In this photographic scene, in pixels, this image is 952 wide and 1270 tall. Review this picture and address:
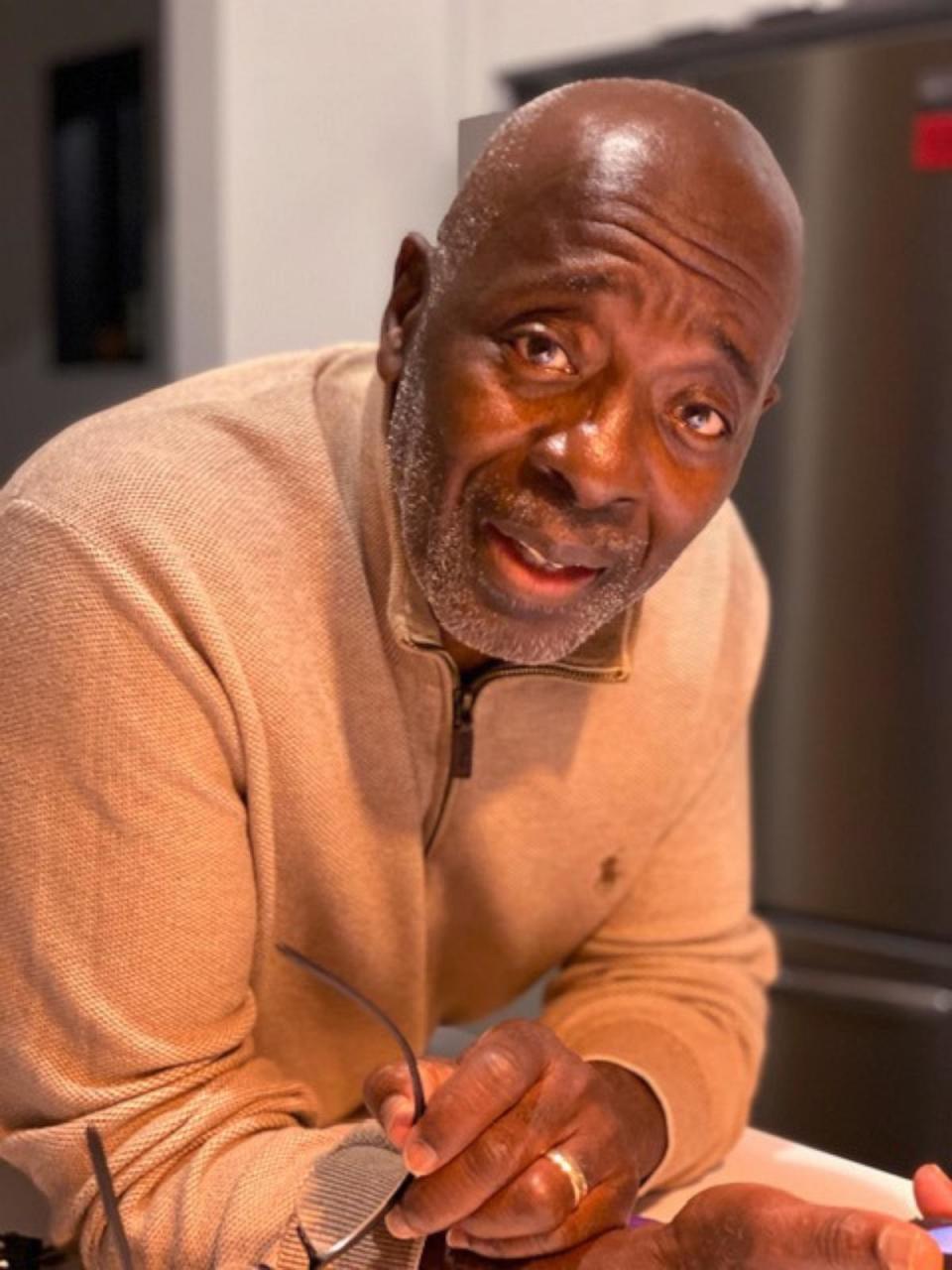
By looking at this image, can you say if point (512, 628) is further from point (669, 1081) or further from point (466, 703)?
point (669, 1081)

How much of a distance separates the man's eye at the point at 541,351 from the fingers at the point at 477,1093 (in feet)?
0.80

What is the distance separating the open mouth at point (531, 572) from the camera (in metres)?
0.60

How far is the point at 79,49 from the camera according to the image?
710mm

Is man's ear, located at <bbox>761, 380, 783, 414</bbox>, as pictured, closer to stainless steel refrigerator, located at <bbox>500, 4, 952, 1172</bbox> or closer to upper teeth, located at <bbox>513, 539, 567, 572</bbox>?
upper teeth, located at <bbox>513, 539, 567, 572</bbox>

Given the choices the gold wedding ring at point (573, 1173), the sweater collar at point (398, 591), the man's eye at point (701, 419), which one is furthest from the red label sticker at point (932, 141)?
Answer: the gold wedding ring at point (573, 1173)

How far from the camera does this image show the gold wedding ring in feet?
1.95

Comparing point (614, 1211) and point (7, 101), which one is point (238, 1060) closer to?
point (614, 1211)

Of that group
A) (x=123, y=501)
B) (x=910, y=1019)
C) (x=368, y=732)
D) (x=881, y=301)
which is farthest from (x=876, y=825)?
(x=123, y=501)

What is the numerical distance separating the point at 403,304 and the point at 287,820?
0.23 m

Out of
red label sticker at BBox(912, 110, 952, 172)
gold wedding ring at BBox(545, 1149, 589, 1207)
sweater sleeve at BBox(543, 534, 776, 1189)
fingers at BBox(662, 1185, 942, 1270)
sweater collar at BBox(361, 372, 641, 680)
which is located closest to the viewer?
fingers at BBox(662, 1185, 942, 1270)

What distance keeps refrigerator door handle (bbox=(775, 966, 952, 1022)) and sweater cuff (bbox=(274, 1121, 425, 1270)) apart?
115 cm

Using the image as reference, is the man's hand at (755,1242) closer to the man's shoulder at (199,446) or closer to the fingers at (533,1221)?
the fingers at (533,1221)

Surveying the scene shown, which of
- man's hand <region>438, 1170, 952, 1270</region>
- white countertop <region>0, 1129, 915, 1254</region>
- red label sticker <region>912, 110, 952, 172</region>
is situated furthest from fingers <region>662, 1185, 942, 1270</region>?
red label sticker <region>912, 110, 952, 172</region>

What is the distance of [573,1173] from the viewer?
1.97ft
